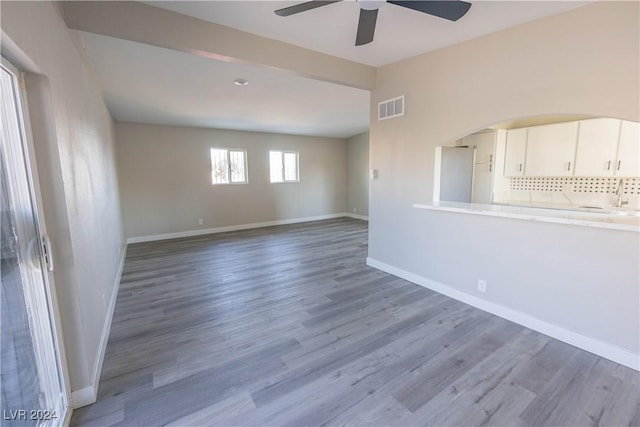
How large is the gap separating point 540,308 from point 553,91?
177 cm

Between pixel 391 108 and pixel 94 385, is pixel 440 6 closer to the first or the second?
pixel 391 108

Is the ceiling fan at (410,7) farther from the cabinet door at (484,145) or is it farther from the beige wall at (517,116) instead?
the cabinet door at (484,145)

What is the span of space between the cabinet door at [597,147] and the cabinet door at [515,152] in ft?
2.23

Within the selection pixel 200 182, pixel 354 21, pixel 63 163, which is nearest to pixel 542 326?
pixel 354 21

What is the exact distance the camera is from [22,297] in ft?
4.26

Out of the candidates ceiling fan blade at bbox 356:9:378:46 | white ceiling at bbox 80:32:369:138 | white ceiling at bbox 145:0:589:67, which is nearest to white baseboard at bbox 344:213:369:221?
white ceiling at bbox 80:32:369:138

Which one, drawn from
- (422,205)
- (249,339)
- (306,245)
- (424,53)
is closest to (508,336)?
(422,205)

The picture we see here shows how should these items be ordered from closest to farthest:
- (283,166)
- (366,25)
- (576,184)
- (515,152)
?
(366,25)
(576,184)
(515,152)
(283,166)

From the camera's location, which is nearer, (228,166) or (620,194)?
(620,194)

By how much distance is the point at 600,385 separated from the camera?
180 centimetres

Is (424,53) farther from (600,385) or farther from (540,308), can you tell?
(600,385)

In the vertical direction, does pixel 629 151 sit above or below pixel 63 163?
above

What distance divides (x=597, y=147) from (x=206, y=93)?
5126 mm

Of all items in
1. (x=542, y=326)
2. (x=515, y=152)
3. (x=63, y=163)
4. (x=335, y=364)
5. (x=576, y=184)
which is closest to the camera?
(x=63, y=163)
